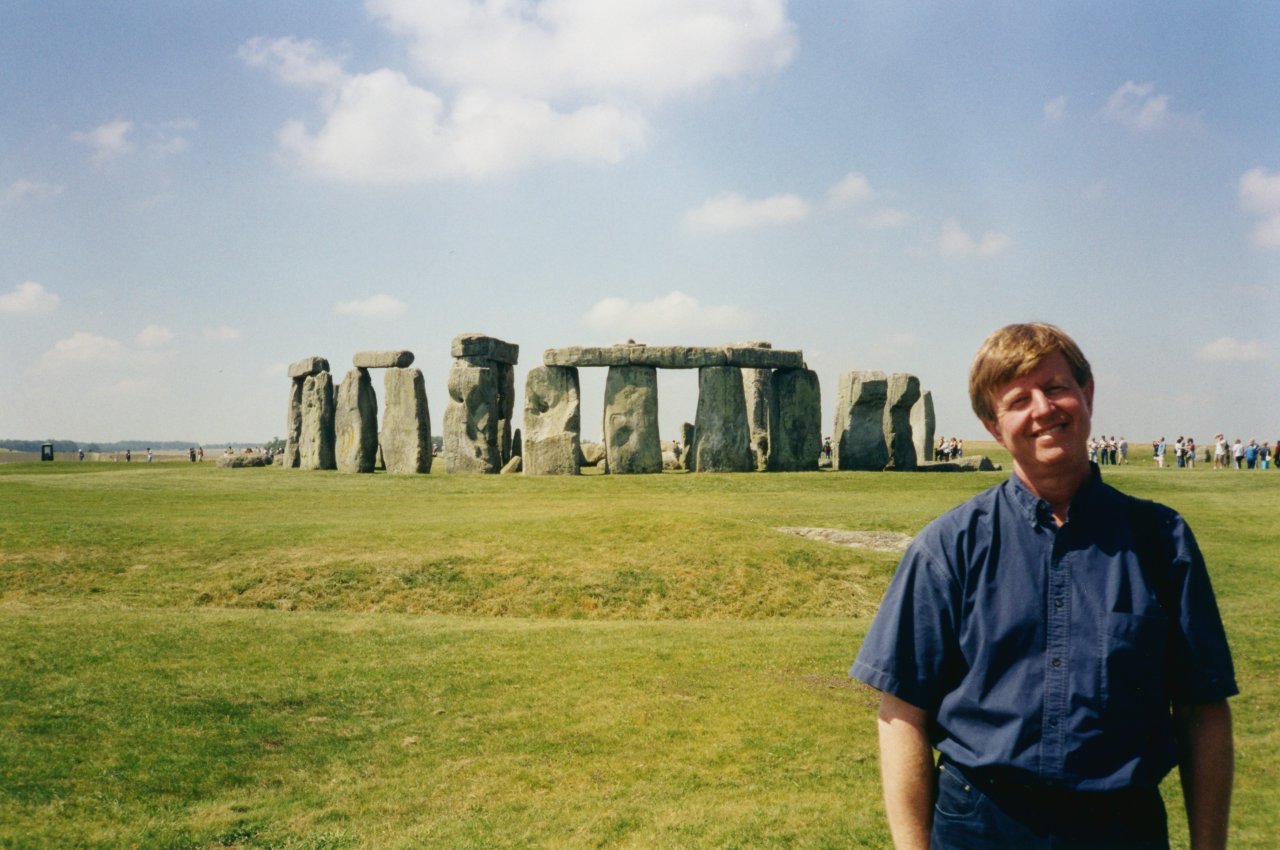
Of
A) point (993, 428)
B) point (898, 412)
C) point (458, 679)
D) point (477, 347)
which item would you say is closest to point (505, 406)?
point (477, 347)

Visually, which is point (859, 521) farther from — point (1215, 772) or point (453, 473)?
point (1215, 772)

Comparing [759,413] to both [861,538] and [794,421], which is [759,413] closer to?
[794,421]

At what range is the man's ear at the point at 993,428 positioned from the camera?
3.21m

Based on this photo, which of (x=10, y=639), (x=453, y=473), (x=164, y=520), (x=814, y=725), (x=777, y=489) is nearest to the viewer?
(x=814, y=725)

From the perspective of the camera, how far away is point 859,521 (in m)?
19.4

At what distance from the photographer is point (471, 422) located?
30344 mm

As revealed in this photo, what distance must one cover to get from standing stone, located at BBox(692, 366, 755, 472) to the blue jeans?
2636 centimetres

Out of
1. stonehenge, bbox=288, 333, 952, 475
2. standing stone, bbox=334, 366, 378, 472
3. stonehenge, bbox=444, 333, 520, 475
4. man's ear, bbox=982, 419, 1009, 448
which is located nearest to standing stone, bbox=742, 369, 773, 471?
stonehenge, bbox=288, 333, 952, 475

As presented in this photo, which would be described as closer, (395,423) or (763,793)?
(763,793)

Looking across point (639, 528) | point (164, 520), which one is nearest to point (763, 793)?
point (639, 528)

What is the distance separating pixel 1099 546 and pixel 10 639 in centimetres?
1046

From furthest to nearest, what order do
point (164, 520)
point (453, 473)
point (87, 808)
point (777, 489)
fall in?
point (453, 473) → point (777, 489) → point (164, 520) → point (87, 808)

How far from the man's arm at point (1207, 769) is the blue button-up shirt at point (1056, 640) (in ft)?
0.15

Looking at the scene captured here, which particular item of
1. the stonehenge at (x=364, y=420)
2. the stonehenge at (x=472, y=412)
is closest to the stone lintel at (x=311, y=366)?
the stonehenge at (x=364, y=420)
